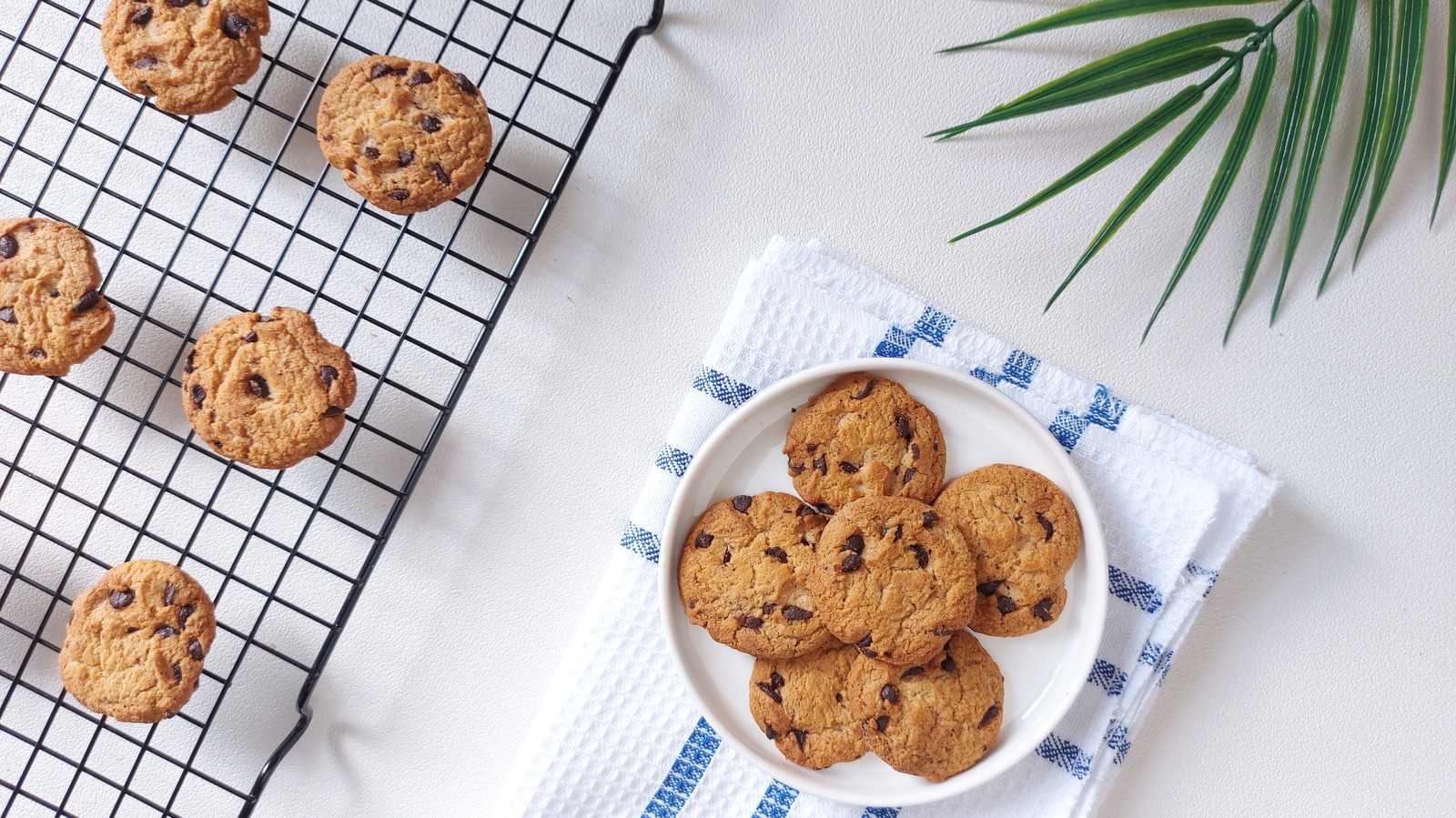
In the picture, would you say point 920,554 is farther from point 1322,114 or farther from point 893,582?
point 1322,114

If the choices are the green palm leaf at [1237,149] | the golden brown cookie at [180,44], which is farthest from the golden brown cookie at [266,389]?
the green palm leaf at [1237,149]

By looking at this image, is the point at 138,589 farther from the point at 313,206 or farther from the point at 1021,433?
the point at 1021,433

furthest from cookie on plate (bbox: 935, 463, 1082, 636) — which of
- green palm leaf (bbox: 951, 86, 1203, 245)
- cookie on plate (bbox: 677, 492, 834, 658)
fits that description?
green palm leaf (bbox: 951, 86, 1203, 245)

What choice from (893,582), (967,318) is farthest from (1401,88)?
(893,582)

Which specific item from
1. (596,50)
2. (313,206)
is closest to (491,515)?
(313,206)

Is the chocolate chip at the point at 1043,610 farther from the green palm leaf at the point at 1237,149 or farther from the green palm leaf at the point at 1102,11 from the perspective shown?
the green palm leaf at the point at 1102,11
